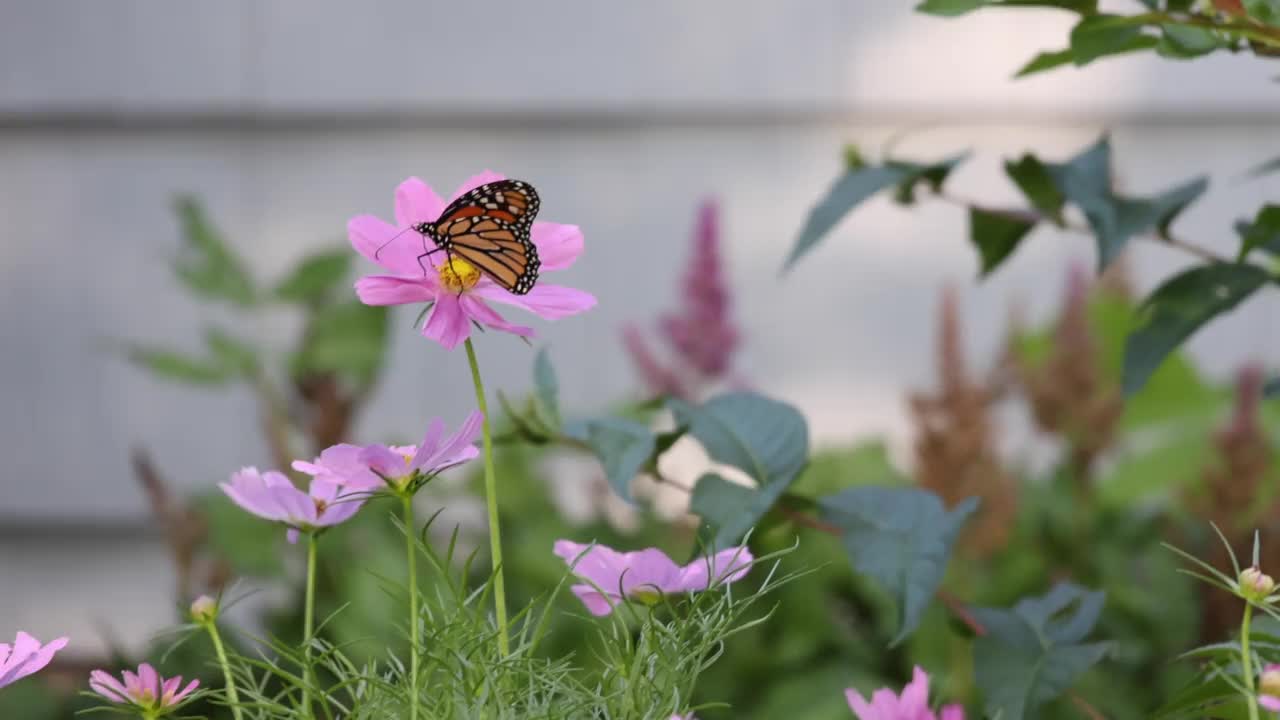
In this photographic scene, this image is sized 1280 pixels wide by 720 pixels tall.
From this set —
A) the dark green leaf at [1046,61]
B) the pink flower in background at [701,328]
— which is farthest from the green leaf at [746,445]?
the pink flower in background at [701,328]

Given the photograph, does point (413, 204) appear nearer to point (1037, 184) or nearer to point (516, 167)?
point (1037, 184)

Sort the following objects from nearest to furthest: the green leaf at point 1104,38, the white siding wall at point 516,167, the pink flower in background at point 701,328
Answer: the green leaf at point 1104,38
the pink flower in background at point 701,328
the white siding wall at point 516,167

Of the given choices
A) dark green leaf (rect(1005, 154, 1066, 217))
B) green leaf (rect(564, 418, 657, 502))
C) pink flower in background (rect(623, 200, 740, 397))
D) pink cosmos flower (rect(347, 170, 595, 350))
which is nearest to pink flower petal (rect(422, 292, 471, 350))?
pink cosmos flower (rect(347, 170, 595, 350))

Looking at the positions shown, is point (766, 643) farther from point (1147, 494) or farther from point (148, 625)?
point (148, 625)

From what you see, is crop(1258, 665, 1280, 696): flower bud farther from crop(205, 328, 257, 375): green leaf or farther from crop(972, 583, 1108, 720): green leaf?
crop(205, 328, 257, 375): green leaf

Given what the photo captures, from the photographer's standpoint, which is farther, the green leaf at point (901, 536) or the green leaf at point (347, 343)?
the green leaf at point (347, 343)

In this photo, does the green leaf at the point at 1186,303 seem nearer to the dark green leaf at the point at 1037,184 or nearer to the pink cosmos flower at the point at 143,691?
the dark green leaf at the point at 1037,184

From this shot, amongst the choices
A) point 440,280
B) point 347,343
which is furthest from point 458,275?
point 347,343
